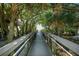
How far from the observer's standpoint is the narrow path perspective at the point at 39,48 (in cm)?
296

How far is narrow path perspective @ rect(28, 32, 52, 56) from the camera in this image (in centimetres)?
296

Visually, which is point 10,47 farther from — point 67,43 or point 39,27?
point 67,43

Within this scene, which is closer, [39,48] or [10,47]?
[10,47]

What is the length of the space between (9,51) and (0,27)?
0.32 m

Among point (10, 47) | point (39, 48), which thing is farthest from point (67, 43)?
point (10, 47)

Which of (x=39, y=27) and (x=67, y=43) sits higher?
(x=39, y=27)

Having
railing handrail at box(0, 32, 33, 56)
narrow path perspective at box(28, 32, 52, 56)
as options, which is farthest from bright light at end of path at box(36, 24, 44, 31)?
railing handrail at box(0, 32, 33, 56)

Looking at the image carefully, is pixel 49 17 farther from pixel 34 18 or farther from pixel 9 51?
pixel 9 51

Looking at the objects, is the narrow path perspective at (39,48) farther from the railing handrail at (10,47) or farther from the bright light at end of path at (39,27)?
the railing handrail at (10,47)

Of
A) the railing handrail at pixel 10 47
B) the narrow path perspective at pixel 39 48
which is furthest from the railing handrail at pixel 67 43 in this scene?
the railing handrail at pixel 10 47

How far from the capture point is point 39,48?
3025 mm

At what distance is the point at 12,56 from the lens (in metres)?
2.92

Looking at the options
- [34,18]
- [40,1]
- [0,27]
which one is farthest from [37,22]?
[0,27]

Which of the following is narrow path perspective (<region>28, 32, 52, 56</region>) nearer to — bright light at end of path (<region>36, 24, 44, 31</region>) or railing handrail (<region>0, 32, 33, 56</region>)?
bright light at end of path (<region>36, 24, 44, 31</region>)
